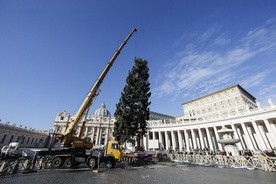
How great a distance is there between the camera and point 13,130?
222ft

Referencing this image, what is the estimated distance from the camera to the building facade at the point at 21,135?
62531mm

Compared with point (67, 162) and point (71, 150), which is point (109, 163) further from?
point (67, 162)

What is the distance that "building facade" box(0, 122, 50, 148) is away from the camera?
62.5m

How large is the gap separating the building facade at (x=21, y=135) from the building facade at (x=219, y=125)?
201 feet

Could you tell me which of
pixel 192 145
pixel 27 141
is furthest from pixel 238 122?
pixel 27 141

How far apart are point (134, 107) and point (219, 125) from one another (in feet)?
89.5

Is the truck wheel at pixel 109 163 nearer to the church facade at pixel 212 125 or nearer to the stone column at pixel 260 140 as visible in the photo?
the church facade at pixel 212 125

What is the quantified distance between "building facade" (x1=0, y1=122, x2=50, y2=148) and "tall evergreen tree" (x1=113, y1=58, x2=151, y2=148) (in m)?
63.0

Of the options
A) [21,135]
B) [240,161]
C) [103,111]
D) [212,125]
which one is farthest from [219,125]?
[103,111]

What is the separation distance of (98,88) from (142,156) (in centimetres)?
1272

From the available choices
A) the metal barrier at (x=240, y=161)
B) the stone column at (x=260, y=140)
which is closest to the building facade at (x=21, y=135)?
the metal barrier at (x=240, y=161)

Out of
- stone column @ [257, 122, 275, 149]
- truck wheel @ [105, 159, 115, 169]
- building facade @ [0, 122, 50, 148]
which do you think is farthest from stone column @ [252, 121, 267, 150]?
building facade @ [0, 122, 50, 148]

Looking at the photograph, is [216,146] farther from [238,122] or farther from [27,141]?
[27,141]

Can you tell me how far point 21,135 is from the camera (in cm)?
7319
